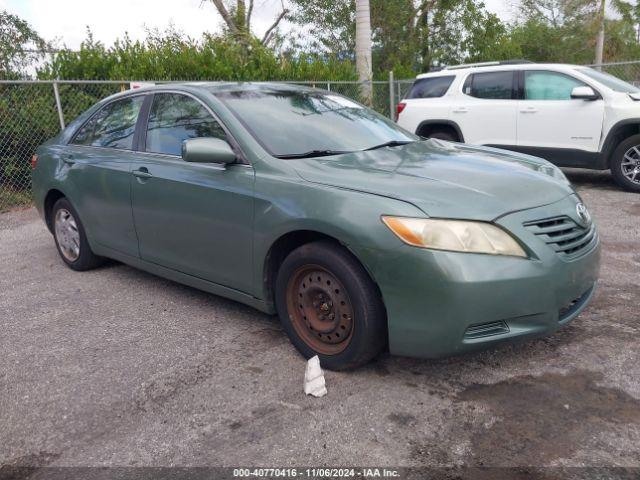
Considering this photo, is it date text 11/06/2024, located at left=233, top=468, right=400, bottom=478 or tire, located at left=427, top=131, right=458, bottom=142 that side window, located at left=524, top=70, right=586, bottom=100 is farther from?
date text 11/06/2024, located at left=233, top=468, right=400, bottom=478

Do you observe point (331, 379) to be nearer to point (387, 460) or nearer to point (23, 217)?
point (387, 460)

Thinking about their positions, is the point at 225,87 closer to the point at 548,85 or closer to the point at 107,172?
the point at 107,172

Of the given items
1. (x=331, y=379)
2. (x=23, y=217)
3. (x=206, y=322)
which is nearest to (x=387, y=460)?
(x=331, y=379)

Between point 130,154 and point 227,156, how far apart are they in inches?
49.6

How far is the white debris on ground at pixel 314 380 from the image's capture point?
117 inches

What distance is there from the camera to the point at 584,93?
7.86 m

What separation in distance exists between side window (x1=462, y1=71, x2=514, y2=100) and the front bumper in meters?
6.67

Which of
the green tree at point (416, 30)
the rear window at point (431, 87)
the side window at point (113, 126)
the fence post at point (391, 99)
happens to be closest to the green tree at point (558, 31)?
the green tree at point (416, 30)

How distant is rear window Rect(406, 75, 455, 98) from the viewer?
381 inches

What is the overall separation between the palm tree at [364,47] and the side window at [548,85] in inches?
201

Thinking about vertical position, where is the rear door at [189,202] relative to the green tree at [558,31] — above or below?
below

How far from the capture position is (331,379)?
10.2 ft

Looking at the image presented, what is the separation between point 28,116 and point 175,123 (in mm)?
5582

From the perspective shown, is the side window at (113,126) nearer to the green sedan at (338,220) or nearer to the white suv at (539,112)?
the green sedan at (338,220)
